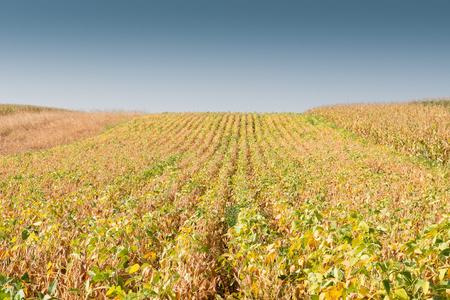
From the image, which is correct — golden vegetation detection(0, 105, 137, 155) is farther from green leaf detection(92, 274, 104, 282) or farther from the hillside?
green leaf detection(92, 274, 104, 282)

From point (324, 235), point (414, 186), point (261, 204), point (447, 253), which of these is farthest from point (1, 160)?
point (414, 186)

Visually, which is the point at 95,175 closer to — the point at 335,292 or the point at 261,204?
the point at 261,204

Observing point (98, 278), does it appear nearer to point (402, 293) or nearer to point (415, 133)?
point (402, 293)

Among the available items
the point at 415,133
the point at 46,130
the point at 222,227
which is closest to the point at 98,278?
the point at 222,227

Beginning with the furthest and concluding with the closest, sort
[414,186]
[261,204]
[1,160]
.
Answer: [1,160] < [414,186] < [261,204]

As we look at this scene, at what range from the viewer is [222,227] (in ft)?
17.4

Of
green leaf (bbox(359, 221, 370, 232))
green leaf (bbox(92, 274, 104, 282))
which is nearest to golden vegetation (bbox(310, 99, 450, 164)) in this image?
green leaf (bbox(359, 221, 370, 232))

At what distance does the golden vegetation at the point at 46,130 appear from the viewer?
2077 cm

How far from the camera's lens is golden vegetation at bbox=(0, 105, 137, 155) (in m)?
20.8

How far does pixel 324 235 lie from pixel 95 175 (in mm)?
9700

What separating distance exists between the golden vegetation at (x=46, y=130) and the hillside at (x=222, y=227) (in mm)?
5702

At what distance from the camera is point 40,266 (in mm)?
3355

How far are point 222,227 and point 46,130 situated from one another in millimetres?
28721

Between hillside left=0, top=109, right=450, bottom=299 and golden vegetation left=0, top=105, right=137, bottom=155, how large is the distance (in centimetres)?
570
